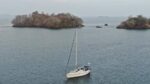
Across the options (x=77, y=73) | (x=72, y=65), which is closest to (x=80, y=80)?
(x=77, y=73)

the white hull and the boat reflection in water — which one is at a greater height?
the white hull

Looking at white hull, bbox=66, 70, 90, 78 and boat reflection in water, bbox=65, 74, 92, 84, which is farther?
white hull, bbox=66, 70, 90, 78

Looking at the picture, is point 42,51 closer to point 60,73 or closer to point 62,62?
point 62,62

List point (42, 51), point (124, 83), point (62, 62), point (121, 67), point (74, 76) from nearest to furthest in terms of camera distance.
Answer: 1. point (124, 83)
2. point (74, 76)
3. point (121, 67)
4. point (62, 62)
5. point (42, 51)

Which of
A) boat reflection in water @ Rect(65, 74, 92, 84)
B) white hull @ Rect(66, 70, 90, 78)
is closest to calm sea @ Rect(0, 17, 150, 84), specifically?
boat reflection in water @ Rect(65, 74, 92, 84)

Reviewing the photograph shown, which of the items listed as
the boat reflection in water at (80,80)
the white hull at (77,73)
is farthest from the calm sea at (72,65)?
the white hull at (77,73)

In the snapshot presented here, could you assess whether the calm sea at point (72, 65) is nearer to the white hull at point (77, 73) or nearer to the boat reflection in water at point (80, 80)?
the boat reflection in water at point (80, 80)

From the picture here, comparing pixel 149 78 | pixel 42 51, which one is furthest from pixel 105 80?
pixel 42 51

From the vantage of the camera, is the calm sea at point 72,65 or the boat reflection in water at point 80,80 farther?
the boat reflection in water at point 80,80

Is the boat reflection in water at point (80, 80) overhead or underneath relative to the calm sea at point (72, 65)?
underneath

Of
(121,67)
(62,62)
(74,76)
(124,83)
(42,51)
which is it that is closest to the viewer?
(124,83)

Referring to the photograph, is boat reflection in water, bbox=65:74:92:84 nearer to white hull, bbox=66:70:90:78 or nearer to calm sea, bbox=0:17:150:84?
calm sea, bbox=0:17:150:84
